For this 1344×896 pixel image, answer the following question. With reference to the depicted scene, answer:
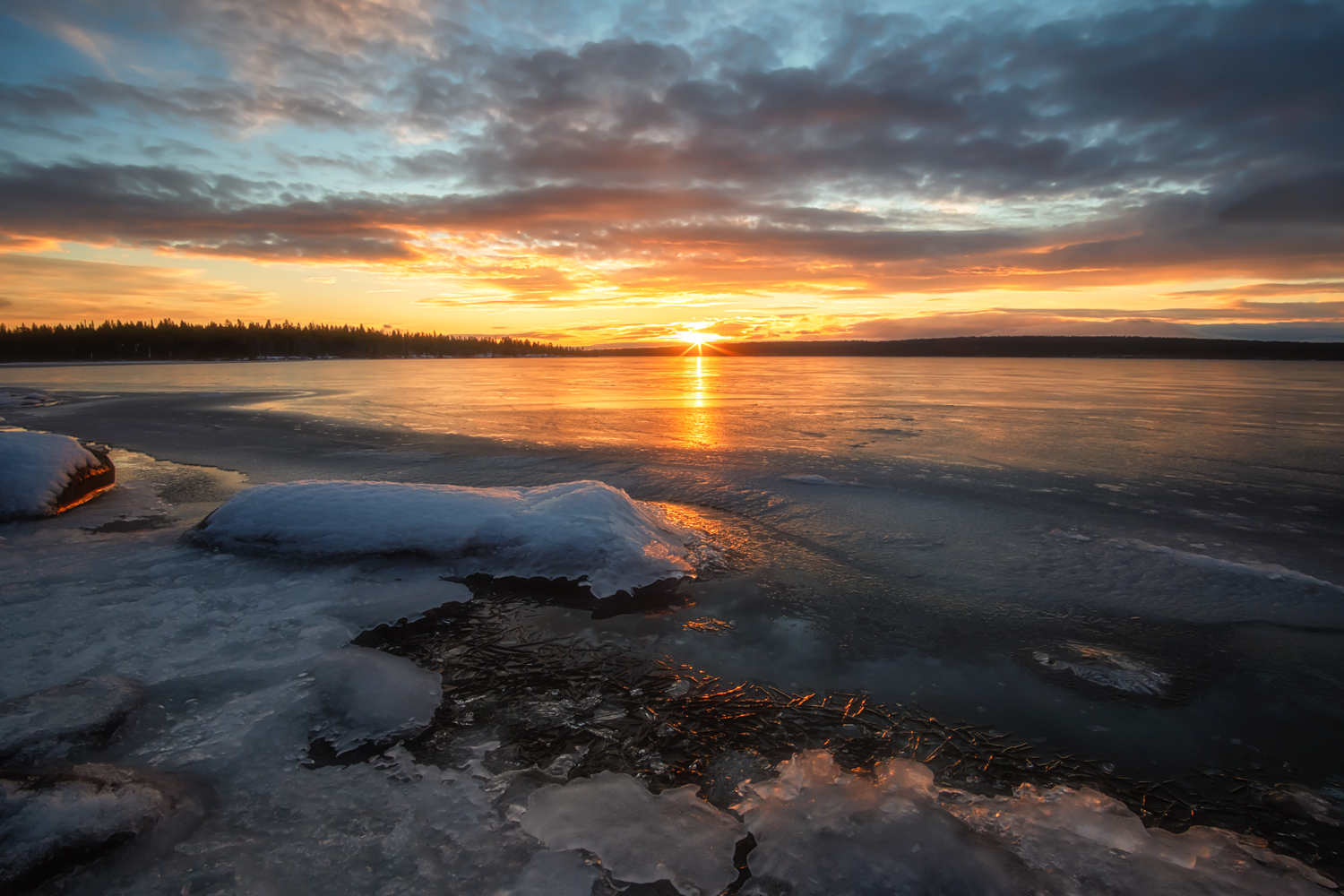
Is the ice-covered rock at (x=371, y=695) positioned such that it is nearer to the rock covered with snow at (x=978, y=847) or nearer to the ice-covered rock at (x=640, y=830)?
the ice-covered rock at (x=640, y=830)

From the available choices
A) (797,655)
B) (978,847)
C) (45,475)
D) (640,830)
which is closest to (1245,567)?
(797,655)

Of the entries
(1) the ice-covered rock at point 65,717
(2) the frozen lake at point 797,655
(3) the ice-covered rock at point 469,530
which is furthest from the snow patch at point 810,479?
(1) the ice-covered rock at point 65,717

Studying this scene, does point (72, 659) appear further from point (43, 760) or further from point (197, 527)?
point (197, 527)

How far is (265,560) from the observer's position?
4.52 metres

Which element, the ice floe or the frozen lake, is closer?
the frozen lake

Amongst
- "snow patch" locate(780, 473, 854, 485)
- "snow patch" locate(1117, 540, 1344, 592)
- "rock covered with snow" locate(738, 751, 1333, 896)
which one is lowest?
"rock covered with snow" locate(738, 751, 1333, 896)

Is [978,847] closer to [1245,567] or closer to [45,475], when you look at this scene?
[1245,567]

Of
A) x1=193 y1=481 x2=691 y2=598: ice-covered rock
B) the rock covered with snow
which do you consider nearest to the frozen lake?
the rock covered with snow

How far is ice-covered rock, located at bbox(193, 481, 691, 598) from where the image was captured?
4.53m

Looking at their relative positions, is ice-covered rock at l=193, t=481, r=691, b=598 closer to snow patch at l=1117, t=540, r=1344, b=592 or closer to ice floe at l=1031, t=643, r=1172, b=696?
ice floe at l=1031, t=643, r=1172, b=696

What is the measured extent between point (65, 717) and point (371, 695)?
4.01 ft

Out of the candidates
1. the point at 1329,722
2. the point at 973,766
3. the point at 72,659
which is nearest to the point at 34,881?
the point at 72,659

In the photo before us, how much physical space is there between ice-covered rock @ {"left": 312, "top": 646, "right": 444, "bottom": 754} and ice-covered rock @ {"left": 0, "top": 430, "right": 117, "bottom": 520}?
480 cm

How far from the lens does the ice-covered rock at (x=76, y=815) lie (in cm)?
183
